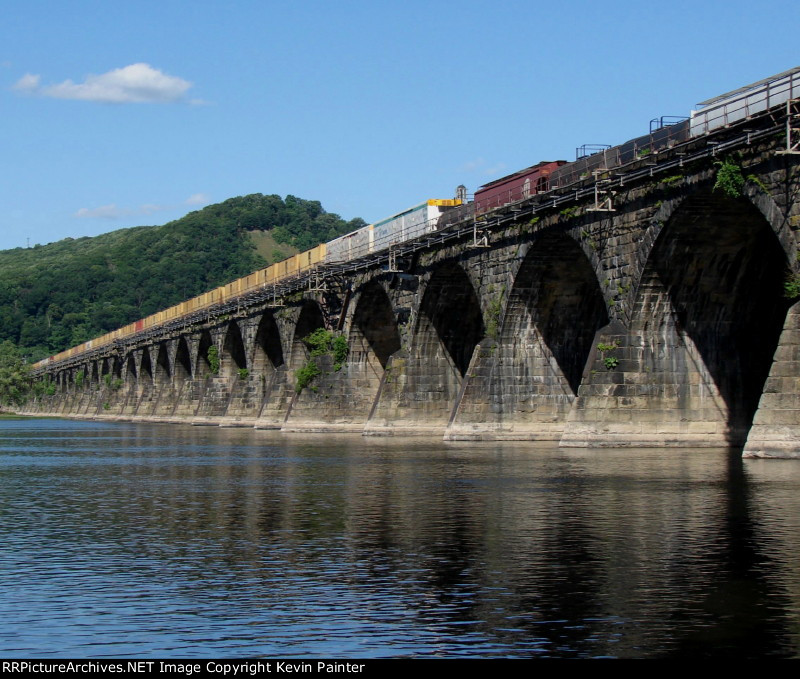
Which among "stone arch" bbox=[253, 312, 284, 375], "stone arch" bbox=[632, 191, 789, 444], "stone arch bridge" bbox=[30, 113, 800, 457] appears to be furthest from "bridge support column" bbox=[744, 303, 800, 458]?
"stone arch" bbox=[253, 312, 284, 375]

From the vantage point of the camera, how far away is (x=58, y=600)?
609 inches

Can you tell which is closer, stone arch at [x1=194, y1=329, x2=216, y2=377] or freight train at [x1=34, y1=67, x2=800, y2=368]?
freight train at [x1=34, y1=67, x2=800, y2=368]

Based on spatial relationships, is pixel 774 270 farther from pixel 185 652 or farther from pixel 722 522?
pixel 185 652

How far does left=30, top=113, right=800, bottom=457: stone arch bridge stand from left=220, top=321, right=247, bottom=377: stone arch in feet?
65.7

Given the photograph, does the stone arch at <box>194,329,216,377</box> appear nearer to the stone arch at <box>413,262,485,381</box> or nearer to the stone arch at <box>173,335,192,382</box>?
the stone arch at <box>173,335,192,382</box>

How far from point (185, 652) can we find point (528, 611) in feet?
13.7

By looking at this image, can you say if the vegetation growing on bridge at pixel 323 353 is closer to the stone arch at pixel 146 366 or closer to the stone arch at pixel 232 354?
the stone arch at pixel 232 354

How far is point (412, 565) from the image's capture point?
17906 mm

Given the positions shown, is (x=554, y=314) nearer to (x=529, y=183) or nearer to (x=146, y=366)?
(x=529, y=183)

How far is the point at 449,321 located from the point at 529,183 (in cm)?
1198

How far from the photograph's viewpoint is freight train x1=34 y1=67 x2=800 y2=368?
3747 centimetres

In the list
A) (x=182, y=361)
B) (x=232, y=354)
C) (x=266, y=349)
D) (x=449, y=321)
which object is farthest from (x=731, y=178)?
(x=182, y=361)

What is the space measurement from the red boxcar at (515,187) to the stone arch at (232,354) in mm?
46176

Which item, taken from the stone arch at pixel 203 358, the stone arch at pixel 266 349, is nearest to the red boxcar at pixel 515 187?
the stone arch at pixel 266 349
